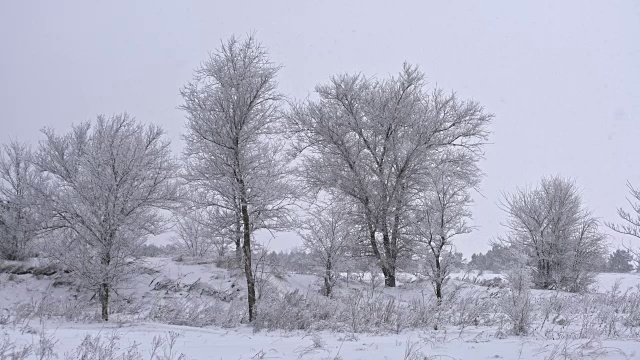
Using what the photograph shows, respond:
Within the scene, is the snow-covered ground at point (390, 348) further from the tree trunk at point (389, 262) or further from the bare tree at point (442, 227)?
the tree trunk at point (389, 262)

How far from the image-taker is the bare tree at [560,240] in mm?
21219

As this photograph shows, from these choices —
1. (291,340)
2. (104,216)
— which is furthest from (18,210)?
(291,340)

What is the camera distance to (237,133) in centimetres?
1095

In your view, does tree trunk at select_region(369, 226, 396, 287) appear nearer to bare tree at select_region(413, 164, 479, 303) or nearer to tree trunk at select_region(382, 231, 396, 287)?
Result: tree trunk at select_region(382, 231, 396, 287)

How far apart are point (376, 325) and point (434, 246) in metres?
5.02

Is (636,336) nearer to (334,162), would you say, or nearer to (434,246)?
(434,246)

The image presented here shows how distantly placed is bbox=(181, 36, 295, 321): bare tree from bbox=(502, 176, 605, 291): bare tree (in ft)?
50.7

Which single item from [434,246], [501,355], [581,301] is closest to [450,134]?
[434,246]

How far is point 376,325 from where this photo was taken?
8070 millimetres

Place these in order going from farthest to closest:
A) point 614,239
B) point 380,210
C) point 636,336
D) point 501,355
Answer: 1. point 614,239
2. point 380,210
3. point 636,336
4. point 501,355

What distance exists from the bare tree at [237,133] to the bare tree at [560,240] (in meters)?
15.5

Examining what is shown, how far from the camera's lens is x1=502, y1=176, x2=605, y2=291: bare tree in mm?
21219

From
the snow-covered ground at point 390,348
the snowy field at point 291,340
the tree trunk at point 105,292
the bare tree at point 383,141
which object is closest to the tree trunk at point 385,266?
the bare tree at point 383,141

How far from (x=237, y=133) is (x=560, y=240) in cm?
1833
